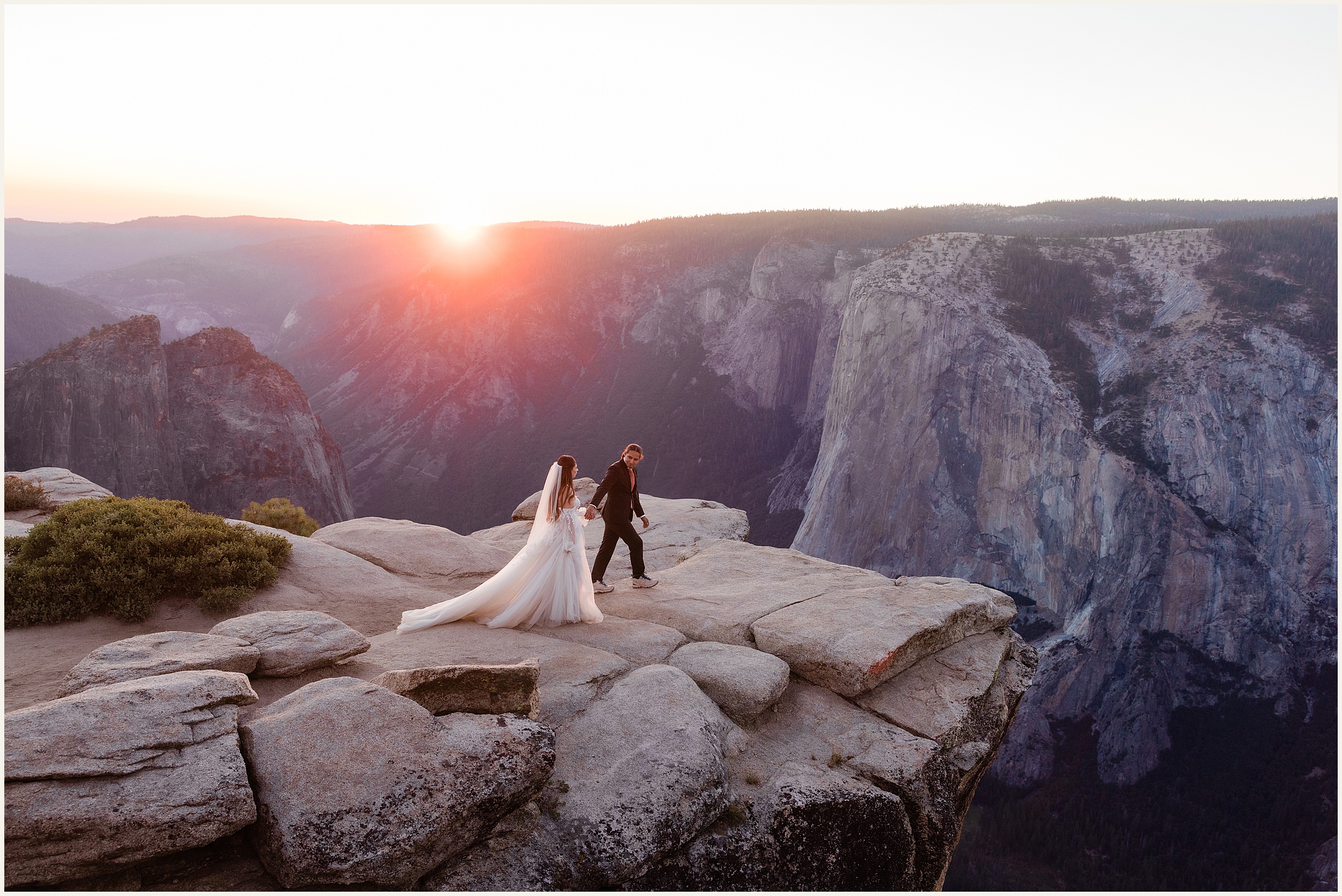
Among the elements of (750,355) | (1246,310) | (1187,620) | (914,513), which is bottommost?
(1187,620)

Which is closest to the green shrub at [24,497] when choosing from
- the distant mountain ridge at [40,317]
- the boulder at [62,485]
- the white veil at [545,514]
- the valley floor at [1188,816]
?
the boulder at [62,485]

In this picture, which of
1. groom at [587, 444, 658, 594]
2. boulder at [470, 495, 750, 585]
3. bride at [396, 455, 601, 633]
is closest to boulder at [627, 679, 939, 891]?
bride at [396, 455, 601, 633]

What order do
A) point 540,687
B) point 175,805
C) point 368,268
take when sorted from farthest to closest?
point 368,268 < point 540,687 < point 175,805

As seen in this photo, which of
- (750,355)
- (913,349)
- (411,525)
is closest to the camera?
(411,525)

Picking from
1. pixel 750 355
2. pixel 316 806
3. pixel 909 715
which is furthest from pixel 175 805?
pixel 750 355

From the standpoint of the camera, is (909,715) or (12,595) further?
(12,595)

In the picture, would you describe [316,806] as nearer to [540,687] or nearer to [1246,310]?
[540,687]
